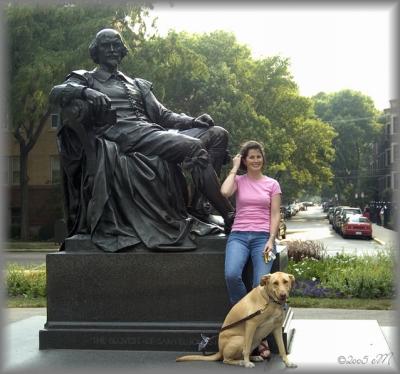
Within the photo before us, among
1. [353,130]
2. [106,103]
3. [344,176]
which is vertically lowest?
[344,176]

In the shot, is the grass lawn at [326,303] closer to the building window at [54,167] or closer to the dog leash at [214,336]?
the dog leash at [214,336]

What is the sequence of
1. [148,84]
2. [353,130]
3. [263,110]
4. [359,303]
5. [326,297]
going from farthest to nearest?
[353,130] < [263,110] < [326,297] < [359,303] < [148,84]

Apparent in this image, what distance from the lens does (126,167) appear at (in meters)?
7.77

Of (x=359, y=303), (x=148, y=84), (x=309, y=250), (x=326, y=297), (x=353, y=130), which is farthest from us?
(x=353, y=130)

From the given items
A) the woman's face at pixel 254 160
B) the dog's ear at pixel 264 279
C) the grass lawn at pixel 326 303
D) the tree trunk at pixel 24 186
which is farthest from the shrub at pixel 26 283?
the tree trunk at pixel 24 186

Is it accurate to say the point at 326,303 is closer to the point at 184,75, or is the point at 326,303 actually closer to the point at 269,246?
the point at 269,246

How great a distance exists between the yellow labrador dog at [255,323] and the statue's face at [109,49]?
3583mm

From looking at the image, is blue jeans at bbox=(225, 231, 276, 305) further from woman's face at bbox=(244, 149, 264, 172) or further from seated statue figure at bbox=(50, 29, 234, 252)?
seated statue figure at bbox=(50, 29, 234, 252)

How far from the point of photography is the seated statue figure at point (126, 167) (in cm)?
759

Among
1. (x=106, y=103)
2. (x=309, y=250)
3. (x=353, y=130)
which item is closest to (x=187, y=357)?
(x=106, y=103)

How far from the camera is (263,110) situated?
150 feet

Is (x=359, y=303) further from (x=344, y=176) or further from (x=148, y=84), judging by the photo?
(x=344, y=176)

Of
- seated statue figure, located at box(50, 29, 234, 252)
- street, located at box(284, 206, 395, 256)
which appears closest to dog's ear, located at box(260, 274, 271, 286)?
seated statue figure, located at box(50, 29, 234, 252)

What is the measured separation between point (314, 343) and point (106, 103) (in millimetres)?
3630
